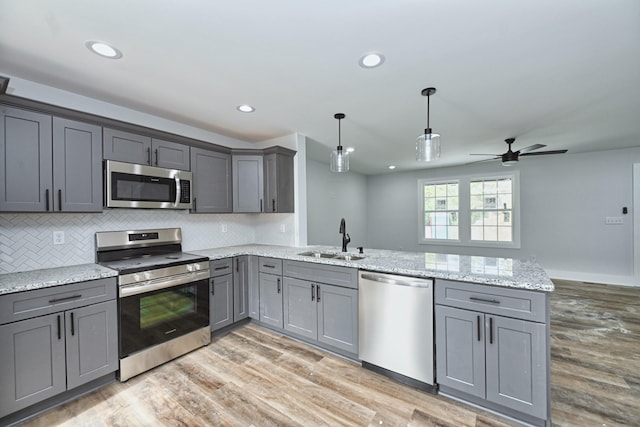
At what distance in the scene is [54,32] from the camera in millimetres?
1599

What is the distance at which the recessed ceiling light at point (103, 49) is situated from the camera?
170 centimetres

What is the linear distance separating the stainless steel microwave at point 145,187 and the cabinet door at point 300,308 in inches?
58.3

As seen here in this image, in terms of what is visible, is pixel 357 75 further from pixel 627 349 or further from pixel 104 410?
pixel 627 349

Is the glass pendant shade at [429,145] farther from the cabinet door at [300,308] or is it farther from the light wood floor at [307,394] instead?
Result: the light wood floor at [307,394]

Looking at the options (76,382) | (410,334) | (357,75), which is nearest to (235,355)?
(76,382)

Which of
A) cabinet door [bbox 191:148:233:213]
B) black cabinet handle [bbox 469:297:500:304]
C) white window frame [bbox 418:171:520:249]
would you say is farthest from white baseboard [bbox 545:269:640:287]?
cabinet door [bbox 191:148:233:213]

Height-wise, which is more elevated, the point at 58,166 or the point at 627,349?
the point at 58,166

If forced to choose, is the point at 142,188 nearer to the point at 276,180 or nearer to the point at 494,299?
the point at 276,180

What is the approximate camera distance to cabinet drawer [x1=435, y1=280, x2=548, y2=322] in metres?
1.63

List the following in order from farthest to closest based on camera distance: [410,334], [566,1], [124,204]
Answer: [124,204], [410,334], [566,1]

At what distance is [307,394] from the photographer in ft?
6.60

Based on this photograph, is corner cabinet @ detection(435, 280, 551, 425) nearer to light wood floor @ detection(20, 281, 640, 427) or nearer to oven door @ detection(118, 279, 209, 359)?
light wood floor @ detection(20, 281, 640, 427)

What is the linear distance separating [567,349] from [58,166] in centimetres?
489

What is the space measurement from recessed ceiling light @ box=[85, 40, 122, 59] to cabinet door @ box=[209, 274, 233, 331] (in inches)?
82.3
